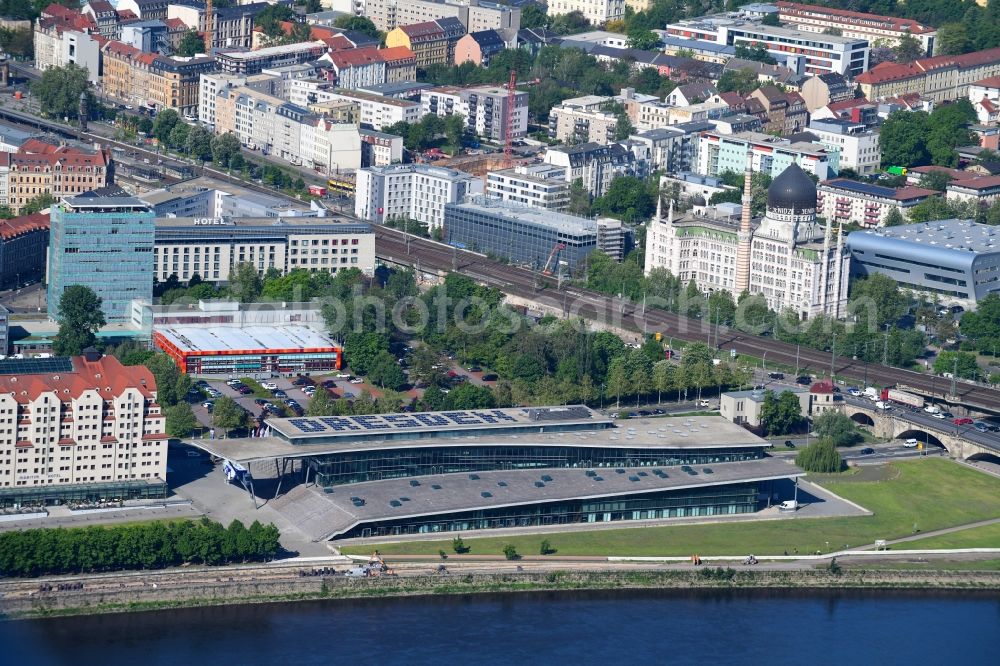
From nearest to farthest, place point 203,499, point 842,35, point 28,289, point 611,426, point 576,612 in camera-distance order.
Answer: point 576,612, point 203,499, point 611,426, point 28,289, point 842,35

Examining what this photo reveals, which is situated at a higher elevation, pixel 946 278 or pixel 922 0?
pixel 922 0

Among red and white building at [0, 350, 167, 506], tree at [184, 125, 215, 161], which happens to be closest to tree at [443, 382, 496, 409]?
red and white building at [0, 350, 167, 506]

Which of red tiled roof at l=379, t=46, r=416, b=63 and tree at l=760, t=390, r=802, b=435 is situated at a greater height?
red tiled roof at l=379, t=46, r=416, b=63

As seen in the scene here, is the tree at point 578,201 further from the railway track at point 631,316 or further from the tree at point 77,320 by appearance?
the tree at point 77,320

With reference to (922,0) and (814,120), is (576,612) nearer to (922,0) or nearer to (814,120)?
(814,120)

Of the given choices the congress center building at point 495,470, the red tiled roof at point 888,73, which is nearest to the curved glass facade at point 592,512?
the congress center building at point 495,470

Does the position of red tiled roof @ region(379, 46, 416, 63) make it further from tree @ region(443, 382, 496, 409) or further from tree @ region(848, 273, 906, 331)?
tree @ region(443, 382, 496, 409)

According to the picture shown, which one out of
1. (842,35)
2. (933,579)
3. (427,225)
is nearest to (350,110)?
(427,225)
